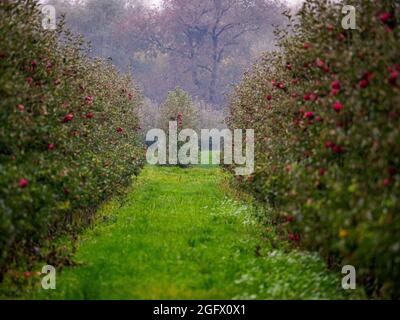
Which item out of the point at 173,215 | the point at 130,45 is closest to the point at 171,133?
the point at 173,215

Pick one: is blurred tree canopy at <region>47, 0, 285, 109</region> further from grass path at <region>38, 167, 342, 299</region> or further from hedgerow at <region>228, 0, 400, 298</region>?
hedgerow at <region>228, 0, 400, 298</region>

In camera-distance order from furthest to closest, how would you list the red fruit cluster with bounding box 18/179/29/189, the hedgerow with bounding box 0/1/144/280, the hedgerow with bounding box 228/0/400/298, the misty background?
the misty background → the hedgerow with bounding box 0/1/144/280 → the red fruit cluster with bounding box 18/179/29/189 → the hedgerow with bounding box 228/0/400/298

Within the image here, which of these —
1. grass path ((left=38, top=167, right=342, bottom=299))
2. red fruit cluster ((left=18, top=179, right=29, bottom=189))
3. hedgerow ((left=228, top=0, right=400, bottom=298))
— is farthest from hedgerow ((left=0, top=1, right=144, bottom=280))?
hedgerow ((left=228, top=0, right=400, bottom=298))

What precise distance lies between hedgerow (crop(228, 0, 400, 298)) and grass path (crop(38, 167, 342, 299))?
0.61 m

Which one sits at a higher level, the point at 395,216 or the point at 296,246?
the point at 395,216

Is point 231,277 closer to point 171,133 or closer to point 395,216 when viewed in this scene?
point 395,216

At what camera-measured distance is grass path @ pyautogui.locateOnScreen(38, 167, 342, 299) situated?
7273mm

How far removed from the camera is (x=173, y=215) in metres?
13.3

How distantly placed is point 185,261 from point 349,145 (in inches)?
148

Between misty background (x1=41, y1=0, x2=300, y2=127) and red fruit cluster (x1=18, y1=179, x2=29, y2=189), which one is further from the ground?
misty background (x1=41, y1=0, x2=300, y2=127)

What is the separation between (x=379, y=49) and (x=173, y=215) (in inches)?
306

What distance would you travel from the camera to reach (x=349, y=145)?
20.0 ft

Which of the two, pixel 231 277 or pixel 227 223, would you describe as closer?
pixel 231 277

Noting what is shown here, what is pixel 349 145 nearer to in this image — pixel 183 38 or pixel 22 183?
pixel 22 183
